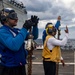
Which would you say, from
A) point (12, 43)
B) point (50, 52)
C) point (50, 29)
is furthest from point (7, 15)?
point (50, 29)

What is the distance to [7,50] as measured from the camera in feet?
14.1

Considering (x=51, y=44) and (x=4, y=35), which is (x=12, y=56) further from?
(x=51, y=44)

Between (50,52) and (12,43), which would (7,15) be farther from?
(50,52)

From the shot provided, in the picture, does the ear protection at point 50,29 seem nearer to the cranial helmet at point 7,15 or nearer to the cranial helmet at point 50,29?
the cranial helmet at point 50,29

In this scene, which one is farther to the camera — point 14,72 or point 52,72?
point 52,72

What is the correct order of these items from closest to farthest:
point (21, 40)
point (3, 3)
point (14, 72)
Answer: point (21, 40) < point (14, 72) < point (3, 3)

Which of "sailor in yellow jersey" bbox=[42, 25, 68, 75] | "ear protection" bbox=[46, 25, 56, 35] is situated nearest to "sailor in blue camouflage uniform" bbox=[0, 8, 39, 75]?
"sailor in yellow jersey" bbox=[42, 25, 68, 75]

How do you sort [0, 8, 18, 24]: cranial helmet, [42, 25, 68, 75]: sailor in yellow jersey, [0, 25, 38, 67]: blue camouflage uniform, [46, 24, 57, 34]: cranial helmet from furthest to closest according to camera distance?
[46, 24, 57, 34]: cranial helmet, [42, 25, 68, 75]: sailor in yellow jersey, [0, 8, 18, 24]: cranial helmet, [0, 25, 38, 67]: blue camouflage uniform

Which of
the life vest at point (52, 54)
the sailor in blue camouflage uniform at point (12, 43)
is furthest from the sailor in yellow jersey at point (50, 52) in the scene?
the sailor in blue camouflage uniform at point (12, 43)

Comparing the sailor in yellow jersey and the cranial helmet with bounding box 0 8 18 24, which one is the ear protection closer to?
the sailor in yellow jersey

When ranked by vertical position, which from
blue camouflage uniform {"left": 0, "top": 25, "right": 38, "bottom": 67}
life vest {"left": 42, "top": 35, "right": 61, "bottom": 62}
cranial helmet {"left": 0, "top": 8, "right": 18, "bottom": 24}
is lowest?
life vest {"left": 42, "top": 35, "right": 61, "bottom": 62}

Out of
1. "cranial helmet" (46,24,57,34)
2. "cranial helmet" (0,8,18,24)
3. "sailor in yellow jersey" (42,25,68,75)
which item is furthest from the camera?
"cranial helmet" (46,24,57,34)

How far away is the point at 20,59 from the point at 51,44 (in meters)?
2.65

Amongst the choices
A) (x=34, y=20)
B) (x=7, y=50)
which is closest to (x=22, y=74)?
(x=7, y=50)
